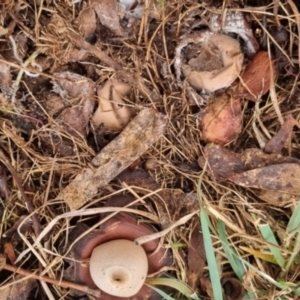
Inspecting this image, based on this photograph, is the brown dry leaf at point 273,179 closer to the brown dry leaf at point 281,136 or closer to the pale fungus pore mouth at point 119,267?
the brown dry leaf at point 281,136

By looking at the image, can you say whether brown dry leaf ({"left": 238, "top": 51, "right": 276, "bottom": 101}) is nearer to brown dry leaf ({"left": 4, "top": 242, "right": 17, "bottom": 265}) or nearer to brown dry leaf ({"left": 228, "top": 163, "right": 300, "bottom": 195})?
brown dry leaf ({"left": 228, "top": 163, "right": 300, "bottom": 195})

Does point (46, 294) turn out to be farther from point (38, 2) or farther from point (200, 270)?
point (38, 2)

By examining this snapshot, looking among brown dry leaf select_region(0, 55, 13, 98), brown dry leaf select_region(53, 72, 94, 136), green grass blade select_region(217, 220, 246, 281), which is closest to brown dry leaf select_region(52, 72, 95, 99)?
brown dry leaf select_region(53, 72, 94, 136)

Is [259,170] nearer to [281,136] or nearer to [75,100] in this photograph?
[281,136]

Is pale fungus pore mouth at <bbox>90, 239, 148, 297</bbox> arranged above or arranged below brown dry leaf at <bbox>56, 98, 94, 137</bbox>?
below

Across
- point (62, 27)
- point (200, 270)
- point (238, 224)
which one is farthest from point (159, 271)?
point (62, 27)

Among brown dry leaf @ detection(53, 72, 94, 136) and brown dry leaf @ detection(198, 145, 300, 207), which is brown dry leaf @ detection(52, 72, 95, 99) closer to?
brown dry leaf @ detection(53, 72, 94, 136)

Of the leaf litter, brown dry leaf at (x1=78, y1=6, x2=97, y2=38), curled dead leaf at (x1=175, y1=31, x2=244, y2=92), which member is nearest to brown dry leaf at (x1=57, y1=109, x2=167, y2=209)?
the leaf litter

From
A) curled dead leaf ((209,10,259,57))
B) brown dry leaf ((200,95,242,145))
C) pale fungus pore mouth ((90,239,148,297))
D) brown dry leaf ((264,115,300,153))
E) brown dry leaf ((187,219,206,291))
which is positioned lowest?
brown dry leaf ((187,219,206,291))
